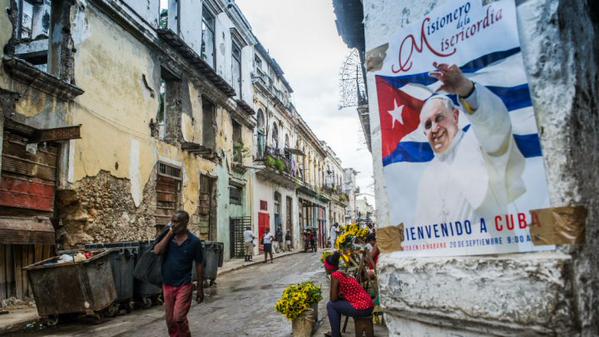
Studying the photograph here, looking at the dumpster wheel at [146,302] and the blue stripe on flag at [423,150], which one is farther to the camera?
the dumpster wheel at [146,302]

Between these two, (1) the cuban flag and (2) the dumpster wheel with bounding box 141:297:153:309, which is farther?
(2) the dumpster wheel with bounding box 141:297:153:309

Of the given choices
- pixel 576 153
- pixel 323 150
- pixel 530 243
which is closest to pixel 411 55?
pixel 576 153

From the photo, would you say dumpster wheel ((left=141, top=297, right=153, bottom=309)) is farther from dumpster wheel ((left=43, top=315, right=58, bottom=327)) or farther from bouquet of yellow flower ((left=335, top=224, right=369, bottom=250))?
bouquet of yellow flower ((left=335, top=224, right=369, bottom=250))

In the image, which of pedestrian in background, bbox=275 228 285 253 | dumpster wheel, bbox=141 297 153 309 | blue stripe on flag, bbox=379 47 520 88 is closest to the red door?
pedestrian in background, bbox=275 228 285 253

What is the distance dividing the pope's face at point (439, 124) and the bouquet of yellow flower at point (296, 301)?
13.0 ft

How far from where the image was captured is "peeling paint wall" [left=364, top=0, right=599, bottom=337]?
154 centimetres

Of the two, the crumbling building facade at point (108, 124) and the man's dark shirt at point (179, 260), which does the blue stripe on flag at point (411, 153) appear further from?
the crumbling building facade at point (108, 124)

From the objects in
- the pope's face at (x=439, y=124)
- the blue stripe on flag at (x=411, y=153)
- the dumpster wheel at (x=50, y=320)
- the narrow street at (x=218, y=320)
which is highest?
the pope's face at (x=439, y=124)

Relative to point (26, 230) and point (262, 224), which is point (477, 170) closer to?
point (26, 230)

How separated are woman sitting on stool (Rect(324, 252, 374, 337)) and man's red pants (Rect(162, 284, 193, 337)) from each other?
163 centimetres

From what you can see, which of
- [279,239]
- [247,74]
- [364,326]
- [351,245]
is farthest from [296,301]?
[279,239]

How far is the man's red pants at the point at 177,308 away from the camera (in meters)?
4.61

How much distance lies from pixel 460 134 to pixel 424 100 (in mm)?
261

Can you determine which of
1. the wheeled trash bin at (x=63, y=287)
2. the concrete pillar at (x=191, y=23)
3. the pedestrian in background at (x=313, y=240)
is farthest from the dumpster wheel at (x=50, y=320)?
the pedestrian in background at (x=313, y=240)
